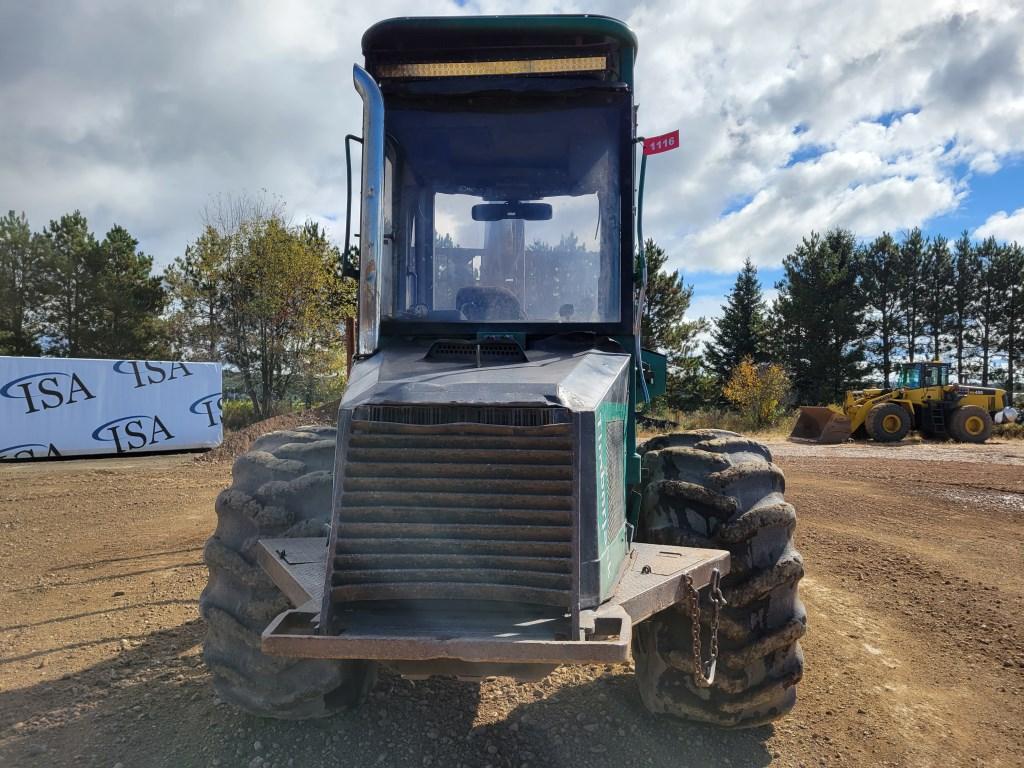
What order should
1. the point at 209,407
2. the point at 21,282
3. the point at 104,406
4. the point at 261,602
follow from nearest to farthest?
the point at 261,602
the point at 104,406
the point at 209,407
the point at 21,282

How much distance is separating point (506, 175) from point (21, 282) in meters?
33.6

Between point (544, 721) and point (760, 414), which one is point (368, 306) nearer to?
point (544, 721)

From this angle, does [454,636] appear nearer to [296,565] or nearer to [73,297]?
[296,565]

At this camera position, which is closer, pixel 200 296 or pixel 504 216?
pixel 504 216

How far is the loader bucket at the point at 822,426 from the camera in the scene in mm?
20094

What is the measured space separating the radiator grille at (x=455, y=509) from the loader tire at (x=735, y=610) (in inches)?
33.8

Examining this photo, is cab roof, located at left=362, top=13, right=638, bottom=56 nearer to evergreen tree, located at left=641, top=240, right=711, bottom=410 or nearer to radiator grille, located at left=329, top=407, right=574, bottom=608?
radiator grille, located at left=329, top=407, right=574, bottom=608

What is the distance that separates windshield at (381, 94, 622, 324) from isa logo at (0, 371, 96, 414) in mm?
16186

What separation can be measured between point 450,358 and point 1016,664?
3751 millimetres

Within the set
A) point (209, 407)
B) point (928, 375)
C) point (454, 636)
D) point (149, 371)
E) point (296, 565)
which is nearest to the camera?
point (454, 636)

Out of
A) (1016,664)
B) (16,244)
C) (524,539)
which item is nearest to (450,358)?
(524,539)

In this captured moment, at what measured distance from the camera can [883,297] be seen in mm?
40875

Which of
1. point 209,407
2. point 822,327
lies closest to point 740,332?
point 822,327

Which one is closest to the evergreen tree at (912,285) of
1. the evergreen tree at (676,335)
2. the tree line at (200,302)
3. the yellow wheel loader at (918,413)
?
the evergreen tree at (676,335)
